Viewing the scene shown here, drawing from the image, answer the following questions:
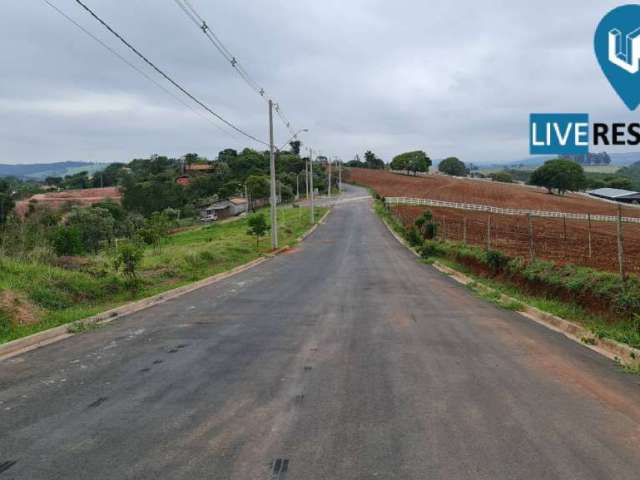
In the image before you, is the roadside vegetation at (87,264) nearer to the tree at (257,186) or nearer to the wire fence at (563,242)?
the wire fence at (563,242)

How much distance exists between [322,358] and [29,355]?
187 inches

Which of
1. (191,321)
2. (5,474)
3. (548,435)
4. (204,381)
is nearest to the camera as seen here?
(5,474)

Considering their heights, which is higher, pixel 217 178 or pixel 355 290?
pixel 217 178

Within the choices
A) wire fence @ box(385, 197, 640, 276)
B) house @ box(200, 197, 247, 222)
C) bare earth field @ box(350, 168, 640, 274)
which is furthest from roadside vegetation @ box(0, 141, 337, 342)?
house @ box(200, 197, 247, 222)

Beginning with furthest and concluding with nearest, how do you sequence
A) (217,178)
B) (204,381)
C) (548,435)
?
(217,178) < (204,381) < (548,435)

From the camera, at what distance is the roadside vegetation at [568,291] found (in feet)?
33.0

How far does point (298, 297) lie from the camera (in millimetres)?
15016

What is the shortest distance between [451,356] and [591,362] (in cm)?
211

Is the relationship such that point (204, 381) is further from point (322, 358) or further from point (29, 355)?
point (29, 355)

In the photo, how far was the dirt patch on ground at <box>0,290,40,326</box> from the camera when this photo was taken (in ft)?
34.7

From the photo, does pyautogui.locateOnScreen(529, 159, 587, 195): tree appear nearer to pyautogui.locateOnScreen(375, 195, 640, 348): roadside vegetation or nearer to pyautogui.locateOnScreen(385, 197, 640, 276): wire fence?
pyautogui.locateOnScreen(385, 197, 640, 276): wire fence

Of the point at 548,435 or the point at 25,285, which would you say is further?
the point at 25,285

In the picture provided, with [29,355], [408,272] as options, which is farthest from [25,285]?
[408,272]

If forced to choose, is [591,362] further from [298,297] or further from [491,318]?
[298,297]
